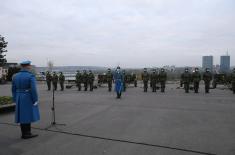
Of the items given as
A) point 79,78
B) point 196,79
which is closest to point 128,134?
point 196,79

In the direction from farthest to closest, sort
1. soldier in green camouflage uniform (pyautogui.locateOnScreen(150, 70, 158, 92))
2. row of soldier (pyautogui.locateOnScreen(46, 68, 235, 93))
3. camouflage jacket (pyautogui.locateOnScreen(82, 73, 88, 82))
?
camouflage jacket (pyautogui.locateOnScreen(82, 73, 88, 82))
soldier in green camouflage uniform (pyautogui.locateOnScreen(150, 70, 158, 92))
row of soldier (pyautogui.locateOnScreen(46, 68, 235, 93))

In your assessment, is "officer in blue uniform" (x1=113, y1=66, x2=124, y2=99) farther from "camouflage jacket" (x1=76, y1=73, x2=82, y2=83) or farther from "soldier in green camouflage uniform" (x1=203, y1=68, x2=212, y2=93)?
"camouflage jacket" (x1=76, y1=73, x2=82, y2=83)

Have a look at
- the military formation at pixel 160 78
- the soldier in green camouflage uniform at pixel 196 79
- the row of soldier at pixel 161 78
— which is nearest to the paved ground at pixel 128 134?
the military formation at pixel 160 78

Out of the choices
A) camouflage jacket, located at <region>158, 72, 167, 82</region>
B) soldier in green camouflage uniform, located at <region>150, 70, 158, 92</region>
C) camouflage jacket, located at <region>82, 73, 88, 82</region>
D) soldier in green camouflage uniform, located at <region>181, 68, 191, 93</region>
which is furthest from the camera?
camouflage jacket, located at <region>82, 73, 88, 82</region>

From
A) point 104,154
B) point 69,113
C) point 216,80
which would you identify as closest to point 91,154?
point 104,154

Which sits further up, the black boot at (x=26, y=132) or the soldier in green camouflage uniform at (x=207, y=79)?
the soldier in green camouflage uniform at (x=207, y=79)

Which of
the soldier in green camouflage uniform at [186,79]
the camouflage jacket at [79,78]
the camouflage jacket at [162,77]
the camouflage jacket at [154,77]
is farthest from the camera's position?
the camouflage jacket at [79,78]

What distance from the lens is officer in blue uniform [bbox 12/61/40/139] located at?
6504 millimetres

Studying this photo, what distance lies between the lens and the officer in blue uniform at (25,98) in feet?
21.3

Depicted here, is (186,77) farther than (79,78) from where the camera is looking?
No

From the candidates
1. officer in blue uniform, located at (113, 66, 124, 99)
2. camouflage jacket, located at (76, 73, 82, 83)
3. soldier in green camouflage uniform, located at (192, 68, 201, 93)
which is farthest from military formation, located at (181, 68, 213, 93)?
camouflage jacket, located at (76, 73, 82, 83)

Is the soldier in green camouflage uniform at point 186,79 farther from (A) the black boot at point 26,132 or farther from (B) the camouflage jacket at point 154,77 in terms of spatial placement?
(A) the black boot at point 26,132

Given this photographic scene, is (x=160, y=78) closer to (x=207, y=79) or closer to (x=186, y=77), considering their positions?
(x=186, y=77)

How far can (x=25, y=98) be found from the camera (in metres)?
6.55
